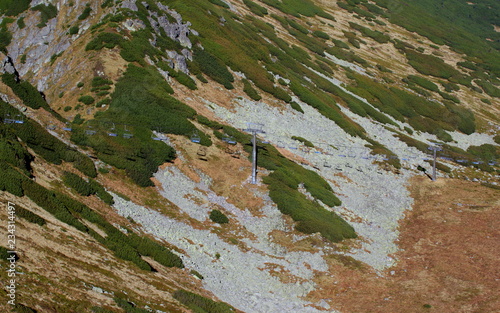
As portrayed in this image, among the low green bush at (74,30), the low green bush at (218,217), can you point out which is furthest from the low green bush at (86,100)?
the low green bush at (218,217)

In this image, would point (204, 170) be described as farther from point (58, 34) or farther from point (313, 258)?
point (58, 34)

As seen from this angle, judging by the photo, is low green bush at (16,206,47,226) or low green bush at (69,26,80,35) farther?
low green bush at (69,26,80,35)

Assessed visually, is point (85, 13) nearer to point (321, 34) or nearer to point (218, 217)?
point (218, 217)

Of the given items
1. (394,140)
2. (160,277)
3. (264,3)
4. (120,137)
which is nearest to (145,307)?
(160,277)

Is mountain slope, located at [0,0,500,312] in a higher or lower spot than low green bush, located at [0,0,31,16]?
lower

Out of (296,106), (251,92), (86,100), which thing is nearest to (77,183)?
(86,100)

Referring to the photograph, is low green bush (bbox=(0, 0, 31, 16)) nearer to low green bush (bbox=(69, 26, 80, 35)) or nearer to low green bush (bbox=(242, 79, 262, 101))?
low green bush (bbox=(69, 26, 80, 35))

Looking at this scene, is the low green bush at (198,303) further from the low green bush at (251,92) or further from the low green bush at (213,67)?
the low green bush at (251,92)

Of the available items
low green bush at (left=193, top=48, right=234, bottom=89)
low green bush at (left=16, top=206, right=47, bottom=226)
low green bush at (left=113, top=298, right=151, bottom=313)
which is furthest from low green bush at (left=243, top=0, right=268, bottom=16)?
low green bush at (left=113, top=298, right=151, bottom=313)
